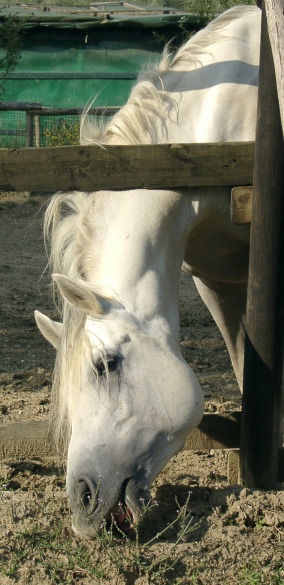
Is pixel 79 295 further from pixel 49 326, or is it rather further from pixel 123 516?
pixel 123 516

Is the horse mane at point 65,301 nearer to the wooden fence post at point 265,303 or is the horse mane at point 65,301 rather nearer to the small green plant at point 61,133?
the wooden fence post at point 265,303

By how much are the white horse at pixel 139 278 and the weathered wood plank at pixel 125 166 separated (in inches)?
3.8

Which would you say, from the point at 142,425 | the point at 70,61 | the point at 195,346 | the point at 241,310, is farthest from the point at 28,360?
the point at 70,61

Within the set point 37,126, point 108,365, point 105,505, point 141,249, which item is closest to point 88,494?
point 105,505

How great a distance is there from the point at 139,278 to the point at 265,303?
0.51 m

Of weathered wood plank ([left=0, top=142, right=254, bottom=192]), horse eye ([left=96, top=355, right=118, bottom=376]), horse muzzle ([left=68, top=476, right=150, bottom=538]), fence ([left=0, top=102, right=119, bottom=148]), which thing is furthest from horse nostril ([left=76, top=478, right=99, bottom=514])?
fence ([left=0, top=102, right=119, bottom=148])

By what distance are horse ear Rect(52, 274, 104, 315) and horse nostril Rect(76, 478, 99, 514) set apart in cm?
62

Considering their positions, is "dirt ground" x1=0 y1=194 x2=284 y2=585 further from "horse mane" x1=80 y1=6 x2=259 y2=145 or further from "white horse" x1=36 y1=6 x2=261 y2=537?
"horse mane" x1=80 y1=6 x2=259 y2=145

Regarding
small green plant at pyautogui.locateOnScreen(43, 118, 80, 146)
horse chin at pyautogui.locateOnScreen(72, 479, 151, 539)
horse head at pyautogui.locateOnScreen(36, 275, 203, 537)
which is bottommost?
horse chin at pyautogui.locateOnScreen(72, 479, 151, 539)

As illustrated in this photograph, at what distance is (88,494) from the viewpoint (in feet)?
9.46

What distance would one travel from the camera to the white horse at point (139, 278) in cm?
293

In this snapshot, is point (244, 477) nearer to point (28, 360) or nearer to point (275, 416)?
point (275, 416)

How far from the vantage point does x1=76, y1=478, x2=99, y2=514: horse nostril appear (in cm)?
285

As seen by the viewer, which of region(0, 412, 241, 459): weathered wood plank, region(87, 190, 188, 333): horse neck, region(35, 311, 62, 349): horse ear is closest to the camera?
region(87, 190, 188, 333): horse neck
